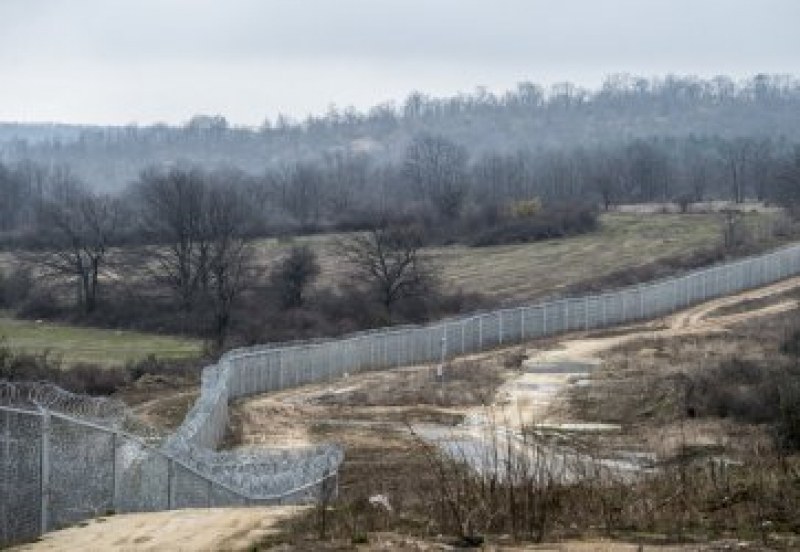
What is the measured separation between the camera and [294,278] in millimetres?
87438

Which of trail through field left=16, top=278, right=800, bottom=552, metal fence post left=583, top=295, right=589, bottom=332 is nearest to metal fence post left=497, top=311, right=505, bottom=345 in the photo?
trail through field left=16, top=278, right=800, bottom=552

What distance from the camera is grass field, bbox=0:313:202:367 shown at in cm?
6944

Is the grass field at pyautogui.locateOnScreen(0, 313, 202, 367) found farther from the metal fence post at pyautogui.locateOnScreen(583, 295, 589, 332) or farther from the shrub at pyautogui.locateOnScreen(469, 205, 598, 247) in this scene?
the shrub at pyautogui.locateOnScreen(469, 205, 598, 247)

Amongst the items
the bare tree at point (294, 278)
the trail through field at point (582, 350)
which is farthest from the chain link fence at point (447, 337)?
the bare tree at point (294, 278)

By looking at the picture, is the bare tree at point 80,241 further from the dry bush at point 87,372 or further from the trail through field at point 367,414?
the trail through field at point 367,414

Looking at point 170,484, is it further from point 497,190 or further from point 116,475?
point 497,190

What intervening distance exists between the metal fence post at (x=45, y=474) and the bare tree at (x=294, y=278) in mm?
66164

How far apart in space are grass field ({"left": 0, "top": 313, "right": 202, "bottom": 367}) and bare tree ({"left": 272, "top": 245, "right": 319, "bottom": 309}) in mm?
8156

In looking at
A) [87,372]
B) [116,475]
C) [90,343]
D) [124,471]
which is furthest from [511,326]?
[116,475]

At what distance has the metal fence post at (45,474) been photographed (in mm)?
17391

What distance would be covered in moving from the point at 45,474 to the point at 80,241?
8759cm

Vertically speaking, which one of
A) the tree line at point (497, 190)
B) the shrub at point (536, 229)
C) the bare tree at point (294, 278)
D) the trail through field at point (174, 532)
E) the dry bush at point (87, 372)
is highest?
the tree line at point (497, 190)

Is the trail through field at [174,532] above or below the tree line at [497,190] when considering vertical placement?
below

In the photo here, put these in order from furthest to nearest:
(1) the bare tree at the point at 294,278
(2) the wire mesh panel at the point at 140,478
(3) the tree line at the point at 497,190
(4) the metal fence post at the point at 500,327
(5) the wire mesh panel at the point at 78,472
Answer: (3) the tree line at the point at 497,190
(1) the bare tree at the point at 294,278
(4) the metal fence post at the point at 500,327
(2) the wire mesh panel at the point at 140,478
(5) the wire mesh panel at the point at 78,472
